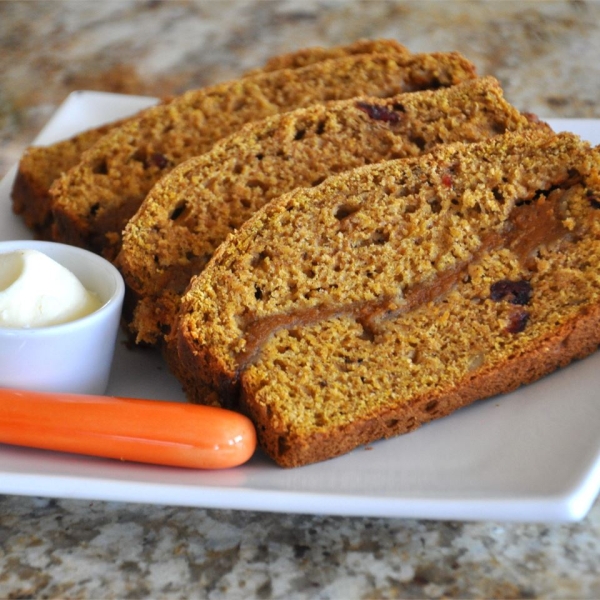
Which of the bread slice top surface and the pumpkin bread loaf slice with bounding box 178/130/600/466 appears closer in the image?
the pumpkin bread loaf slice with bounding box 178/130/600/466

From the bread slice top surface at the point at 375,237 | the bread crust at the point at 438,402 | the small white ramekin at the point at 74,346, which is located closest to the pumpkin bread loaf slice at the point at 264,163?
the small white ramekin at the point at 74,346

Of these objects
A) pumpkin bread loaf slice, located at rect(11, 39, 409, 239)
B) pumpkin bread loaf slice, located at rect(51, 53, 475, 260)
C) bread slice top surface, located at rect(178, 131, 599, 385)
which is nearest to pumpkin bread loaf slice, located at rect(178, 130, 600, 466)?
bread slice top surface, located at rect(178, 131, 599, 385)

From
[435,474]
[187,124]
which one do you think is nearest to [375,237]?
[435,474]

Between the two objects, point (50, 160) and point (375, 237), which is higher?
point (375, 237)

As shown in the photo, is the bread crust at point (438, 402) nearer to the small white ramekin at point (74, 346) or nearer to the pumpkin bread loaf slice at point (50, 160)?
the small white ramekin at point (74, 346)

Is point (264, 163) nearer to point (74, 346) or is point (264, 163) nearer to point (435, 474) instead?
point (74, 346)

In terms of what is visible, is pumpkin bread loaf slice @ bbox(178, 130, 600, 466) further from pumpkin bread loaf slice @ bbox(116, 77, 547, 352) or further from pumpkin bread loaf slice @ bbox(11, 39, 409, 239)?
pumpkin bread loaf slice @ bbox(11, 39, 409, 239)
